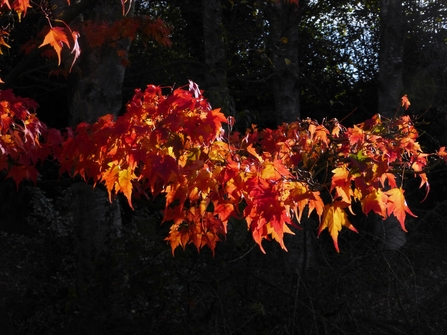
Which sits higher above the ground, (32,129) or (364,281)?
(32,129)

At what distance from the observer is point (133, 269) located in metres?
5.05

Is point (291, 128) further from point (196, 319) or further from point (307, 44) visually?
point (307, 44)

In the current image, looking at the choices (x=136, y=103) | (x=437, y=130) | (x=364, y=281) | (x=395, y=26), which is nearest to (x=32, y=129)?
(x=136, y=103)

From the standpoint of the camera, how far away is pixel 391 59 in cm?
927

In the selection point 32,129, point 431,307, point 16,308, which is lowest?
point 16,308

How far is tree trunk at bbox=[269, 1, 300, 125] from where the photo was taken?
8484 mm

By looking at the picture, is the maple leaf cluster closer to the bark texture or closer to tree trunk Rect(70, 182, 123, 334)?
the bark texture

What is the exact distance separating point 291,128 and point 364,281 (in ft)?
4.66

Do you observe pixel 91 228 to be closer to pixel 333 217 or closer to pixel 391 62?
pixel 333 217

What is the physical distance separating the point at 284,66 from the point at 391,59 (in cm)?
175

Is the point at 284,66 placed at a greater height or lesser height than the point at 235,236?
greater

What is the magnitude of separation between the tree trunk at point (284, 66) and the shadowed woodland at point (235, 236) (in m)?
0.02

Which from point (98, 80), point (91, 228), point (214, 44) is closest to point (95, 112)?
point (98, 80)

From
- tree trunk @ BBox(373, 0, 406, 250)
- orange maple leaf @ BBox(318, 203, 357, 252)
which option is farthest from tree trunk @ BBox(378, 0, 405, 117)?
Result: orange maple leaf @ BBox(318, 203, 357, 252)
